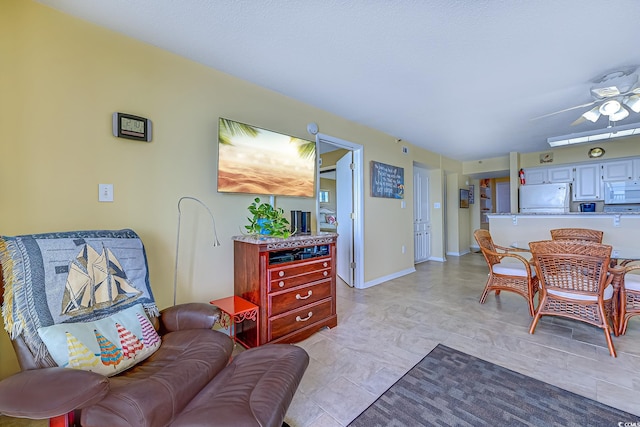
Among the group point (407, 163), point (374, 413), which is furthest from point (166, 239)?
point (407, 163)

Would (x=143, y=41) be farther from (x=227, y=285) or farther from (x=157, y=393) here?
(x=157, y=393)

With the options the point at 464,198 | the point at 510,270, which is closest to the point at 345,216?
the point at 510,270

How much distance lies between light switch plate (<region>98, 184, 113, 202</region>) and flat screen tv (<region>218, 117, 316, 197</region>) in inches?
28.8

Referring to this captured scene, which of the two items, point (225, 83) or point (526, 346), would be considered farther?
point (225, 83)

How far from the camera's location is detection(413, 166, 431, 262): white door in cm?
557

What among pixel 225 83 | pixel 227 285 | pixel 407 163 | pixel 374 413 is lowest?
pixel 374 413

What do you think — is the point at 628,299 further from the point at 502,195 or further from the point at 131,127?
the point at 502,195

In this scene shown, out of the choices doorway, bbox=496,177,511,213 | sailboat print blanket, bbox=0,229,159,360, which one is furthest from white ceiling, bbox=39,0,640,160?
doorway, bbox=496,177,511,213

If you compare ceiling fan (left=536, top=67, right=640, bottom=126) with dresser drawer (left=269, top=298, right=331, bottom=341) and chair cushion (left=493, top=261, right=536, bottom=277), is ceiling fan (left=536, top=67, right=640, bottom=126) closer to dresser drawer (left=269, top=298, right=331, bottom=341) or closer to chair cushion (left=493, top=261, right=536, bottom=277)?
chair cushion (left=493, top=261, right=536, bottom=277)

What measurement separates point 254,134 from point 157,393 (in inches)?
77.9

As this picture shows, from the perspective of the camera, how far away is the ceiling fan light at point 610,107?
97.3 inches

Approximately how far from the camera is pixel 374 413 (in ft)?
4.77

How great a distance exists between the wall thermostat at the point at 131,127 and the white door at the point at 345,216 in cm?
259

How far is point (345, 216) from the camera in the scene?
13.1 feet
